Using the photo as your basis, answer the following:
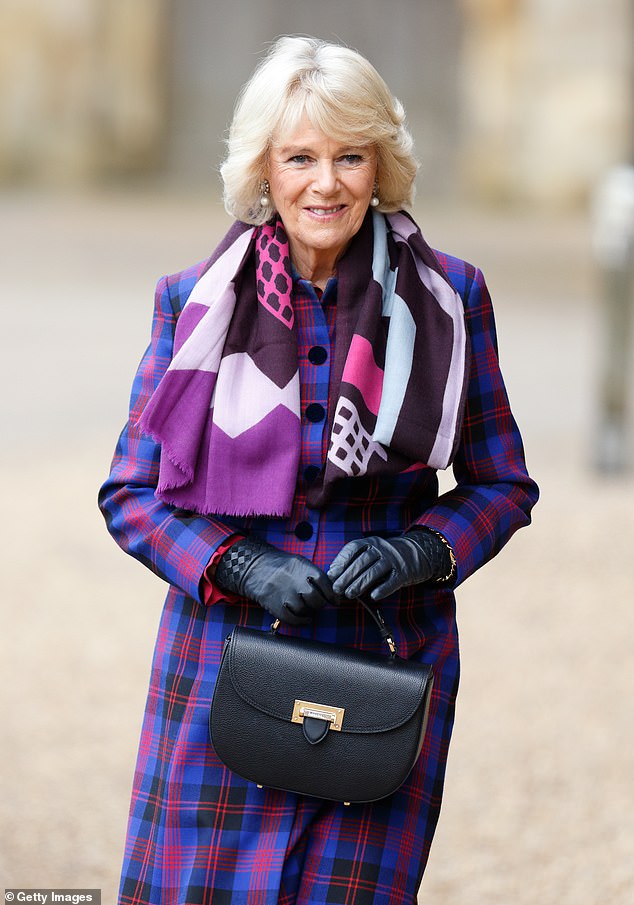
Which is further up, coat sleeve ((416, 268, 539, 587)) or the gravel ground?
coat sleeve ((416, 268, 539, 587))

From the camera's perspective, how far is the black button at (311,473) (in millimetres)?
2383

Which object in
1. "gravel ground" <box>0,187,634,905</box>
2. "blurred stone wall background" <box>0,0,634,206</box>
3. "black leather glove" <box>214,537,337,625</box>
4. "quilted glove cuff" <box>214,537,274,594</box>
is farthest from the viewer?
"blurred stone wall background" <box>0,0,634,206</box>

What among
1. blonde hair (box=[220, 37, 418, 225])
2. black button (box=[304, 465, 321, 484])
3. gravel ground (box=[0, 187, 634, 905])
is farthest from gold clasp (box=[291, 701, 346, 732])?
gravel ground (box=[0, 187, 634, 905])

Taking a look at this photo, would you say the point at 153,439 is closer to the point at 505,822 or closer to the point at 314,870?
the point at 314,870

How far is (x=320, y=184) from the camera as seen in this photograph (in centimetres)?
230

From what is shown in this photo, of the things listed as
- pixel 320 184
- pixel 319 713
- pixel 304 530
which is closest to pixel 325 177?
pixel 320 184

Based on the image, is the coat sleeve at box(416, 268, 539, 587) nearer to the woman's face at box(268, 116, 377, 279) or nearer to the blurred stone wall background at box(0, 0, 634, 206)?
the woman's face at box(268, 116, 377, 279)

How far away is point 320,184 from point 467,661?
3710 millimetres

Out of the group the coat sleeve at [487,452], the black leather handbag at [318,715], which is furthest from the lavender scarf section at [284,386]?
the black leather handbag at [318,715]

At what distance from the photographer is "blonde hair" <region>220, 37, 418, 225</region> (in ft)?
7.48

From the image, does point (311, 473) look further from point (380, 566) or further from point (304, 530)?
point (380, 566)

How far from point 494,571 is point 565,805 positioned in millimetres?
2515

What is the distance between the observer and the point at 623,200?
852 centimetres

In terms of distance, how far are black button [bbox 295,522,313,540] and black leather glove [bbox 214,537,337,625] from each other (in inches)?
3.1
